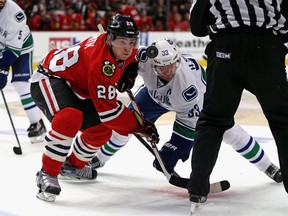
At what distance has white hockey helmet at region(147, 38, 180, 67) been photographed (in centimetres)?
281

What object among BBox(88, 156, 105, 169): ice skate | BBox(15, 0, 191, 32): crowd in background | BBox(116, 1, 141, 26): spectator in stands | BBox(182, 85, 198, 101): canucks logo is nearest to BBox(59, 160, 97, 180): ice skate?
BBox(88, 156, 105, 169): ice skate

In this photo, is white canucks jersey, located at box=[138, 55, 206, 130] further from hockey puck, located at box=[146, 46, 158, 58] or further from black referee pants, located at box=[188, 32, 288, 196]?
black referee pants, located at box=[188, 32, 288, 196]

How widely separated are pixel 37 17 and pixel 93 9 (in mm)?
1090

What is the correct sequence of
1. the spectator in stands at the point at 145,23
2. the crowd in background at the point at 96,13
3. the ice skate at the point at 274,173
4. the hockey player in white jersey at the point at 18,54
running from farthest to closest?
1. the spectator in stands at the point at 145,23
2. the crowd in background at the point at 96,13
3. the hockey player in white jersey at the point at 18,54
4. the ice skate at the point at 274,173

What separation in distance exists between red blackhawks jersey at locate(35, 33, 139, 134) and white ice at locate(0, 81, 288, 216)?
333mm

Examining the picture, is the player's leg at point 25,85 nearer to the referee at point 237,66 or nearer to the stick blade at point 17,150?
the stick blade at point 17,150

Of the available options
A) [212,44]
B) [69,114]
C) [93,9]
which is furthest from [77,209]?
[93,9]

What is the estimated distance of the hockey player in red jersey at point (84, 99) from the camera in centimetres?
271

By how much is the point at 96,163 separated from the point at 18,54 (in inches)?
49.1

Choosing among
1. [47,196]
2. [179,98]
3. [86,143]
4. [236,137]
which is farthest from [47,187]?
[236,137]

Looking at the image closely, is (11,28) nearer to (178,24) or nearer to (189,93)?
(189,93)

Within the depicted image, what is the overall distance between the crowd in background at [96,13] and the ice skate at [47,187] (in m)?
6.69

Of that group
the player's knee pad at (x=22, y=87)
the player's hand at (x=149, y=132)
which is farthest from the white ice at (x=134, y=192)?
the player's knee pad at (x=22, y=87)

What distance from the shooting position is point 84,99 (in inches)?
117
